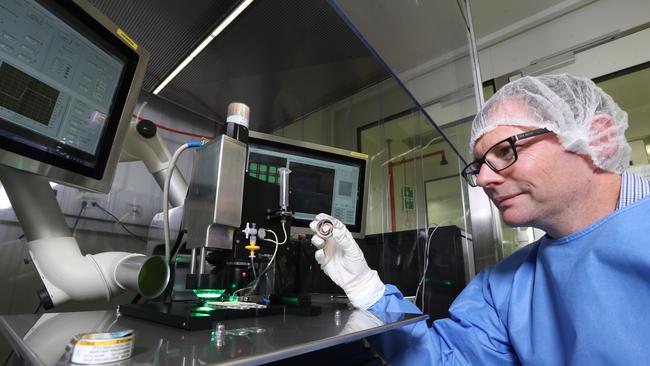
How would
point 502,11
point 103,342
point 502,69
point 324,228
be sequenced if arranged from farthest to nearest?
point 502,69, point 502,11, point 324,228, point 103,342

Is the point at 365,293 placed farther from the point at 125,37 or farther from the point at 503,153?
the point at 125,37

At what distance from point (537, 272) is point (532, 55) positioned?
7.58 feet

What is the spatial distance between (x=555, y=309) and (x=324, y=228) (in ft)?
1.97

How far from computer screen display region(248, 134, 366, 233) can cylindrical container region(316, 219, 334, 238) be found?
1.43ft

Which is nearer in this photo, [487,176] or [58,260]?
[58,260]

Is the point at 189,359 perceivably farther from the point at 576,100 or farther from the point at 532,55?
the point at 532,55

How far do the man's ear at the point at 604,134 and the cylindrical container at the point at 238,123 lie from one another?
796 mm

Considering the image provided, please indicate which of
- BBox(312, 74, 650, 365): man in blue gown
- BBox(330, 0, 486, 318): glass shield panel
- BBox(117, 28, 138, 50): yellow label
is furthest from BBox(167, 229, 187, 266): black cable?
BBox(330, 0, 486, 318): glass shield panel

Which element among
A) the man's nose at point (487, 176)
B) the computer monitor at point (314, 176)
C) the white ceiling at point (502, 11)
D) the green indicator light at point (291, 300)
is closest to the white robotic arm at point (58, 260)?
the green indicator light at point (291, 300)

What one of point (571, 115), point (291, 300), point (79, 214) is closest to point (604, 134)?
point (571, 115)

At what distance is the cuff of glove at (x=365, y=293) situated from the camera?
73 cm

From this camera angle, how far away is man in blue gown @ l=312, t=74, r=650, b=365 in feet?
2.08

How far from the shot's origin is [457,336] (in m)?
0.86

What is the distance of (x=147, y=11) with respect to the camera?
1.10 meters
